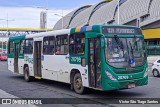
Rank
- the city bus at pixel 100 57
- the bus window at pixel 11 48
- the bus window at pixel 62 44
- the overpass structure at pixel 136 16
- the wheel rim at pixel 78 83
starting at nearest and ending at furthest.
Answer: the city bus at pixel 100 57 → the wheel rim at pixel 78 83 → the bus window at pixel 62 44 → the bus window at pixel 11 48 → the overpass structure at pixel 136 16

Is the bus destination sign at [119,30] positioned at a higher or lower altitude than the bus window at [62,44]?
higher

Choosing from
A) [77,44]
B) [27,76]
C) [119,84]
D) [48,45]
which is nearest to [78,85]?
[77,44]

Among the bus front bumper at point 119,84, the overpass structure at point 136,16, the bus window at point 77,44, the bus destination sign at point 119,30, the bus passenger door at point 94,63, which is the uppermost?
the overpass structure at point 136,16

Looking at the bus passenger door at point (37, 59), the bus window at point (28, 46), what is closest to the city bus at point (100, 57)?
the bus passenger door at point (37, 59)

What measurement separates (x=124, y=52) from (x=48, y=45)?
194 inches

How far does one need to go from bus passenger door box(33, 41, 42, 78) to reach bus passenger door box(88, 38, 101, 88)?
16.5ft

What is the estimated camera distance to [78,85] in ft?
41.3

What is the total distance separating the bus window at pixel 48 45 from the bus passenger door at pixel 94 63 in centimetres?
333

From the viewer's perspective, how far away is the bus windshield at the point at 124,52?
1114cm

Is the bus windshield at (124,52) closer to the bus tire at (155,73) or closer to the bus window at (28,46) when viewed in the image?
the bus window at (28,46)

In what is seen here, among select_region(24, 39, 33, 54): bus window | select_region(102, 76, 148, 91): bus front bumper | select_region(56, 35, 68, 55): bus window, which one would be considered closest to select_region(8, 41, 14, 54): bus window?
select_region(24, 39, 33, 54): bus window

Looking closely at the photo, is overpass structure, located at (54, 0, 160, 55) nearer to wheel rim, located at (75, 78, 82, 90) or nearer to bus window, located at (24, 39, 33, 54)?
bus window, located at (24, 39, 33, 54)

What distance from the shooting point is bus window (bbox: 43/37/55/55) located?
1473cm

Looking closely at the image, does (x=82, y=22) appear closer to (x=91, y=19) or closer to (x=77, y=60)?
(x=91, y=19)
